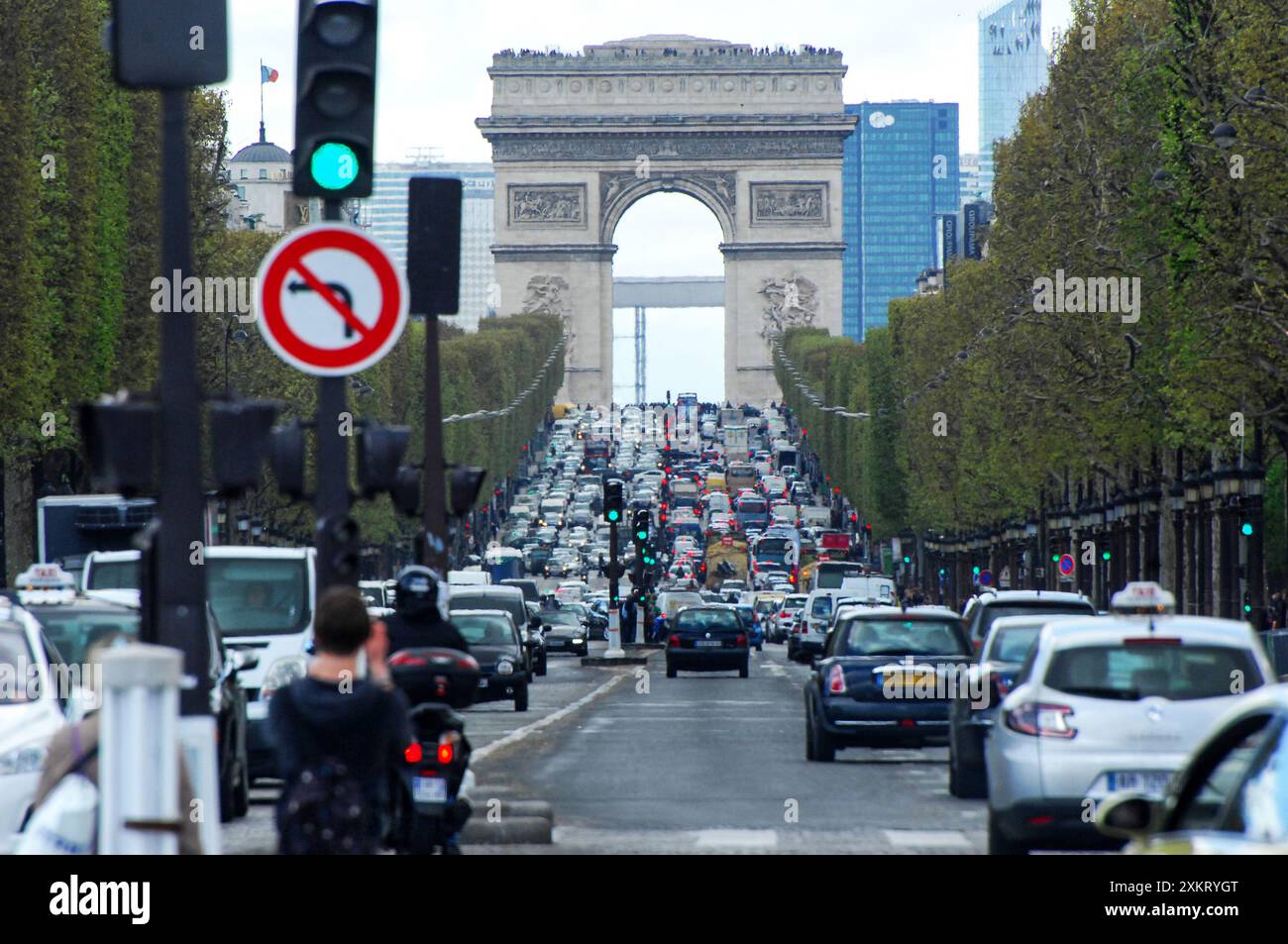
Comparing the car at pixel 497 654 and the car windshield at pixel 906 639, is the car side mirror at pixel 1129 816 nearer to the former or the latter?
the car windshield at pixel 906 639

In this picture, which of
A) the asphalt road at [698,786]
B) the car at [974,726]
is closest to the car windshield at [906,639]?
the asphalt road at [698,786]

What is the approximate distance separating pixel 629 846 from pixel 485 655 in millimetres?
20504

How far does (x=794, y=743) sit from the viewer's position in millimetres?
28156

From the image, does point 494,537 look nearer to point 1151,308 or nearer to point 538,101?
point 538,101

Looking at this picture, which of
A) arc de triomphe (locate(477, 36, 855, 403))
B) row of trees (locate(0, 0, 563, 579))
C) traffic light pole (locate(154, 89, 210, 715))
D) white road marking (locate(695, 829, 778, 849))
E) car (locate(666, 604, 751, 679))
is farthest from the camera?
arc de triomphe (locate(477, 36, 855, 403))

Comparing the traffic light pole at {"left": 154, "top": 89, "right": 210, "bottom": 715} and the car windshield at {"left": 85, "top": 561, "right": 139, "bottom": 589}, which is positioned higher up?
the traffic light pole at {"left": 154, "top": 89, "right": 210, "bottom": 715}

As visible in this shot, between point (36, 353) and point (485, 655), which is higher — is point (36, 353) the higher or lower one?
the higher one

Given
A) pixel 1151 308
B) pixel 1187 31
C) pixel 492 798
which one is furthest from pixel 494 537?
pixel 492 798

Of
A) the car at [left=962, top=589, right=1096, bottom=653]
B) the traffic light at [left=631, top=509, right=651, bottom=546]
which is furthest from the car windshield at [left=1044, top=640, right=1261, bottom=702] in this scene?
the traffic light at [left=631, top=509, right=651, bottom=546]

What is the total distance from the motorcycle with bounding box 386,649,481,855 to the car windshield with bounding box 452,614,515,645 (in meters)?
23.6

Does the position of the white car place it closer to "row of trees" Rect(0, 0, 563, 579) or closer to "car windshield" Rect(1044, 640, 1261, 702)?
"car windshield" Rect(1044, 640, 1261, 702)

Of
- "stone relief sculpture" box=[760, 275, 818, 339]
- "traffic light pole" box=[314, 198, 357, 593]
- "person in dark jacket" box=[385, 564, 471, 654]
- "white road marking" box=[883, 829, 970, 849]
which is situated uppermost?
"stone relief sculpture" box=[760, 275, 818, 339]

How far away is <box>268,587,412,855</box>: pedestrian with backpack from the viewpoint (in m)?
9.46

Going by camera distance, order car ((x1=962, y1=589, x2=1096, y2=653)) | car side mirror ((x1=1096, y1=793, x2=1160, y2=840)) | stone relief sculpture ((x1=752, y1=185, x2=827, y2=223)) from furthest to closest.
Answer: stone relief sculpture ((x1=752, y1=185, x2=827, y2=223)) < car ((x1=962, y1=589, x2=1096, y2=653)) < car side mirror ((x1=1096, y1=793, x2=1160, y2=840))
